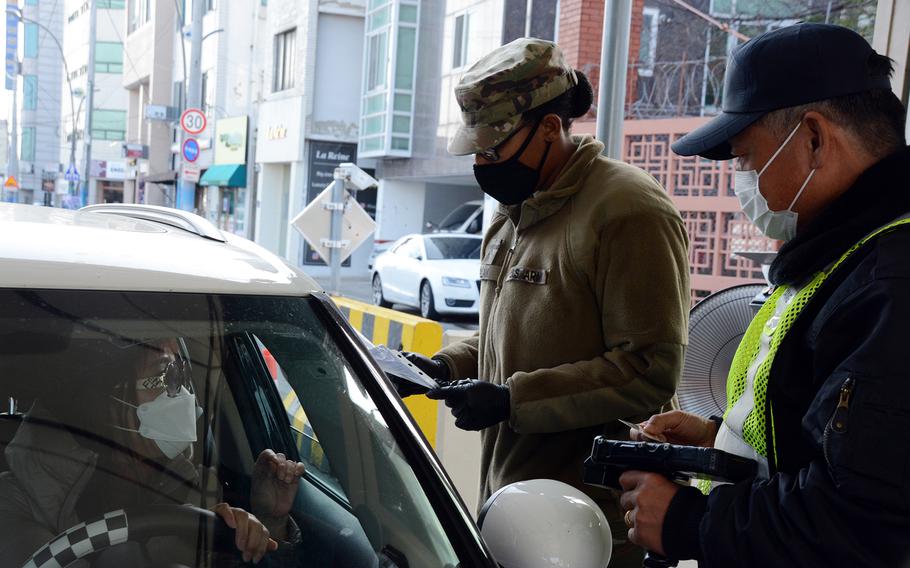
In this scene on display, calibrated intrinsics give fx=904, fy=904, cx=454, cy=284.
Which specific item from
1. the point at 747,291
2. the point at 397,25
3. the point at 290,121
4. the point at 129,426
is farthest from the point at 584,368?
the point at 290,121

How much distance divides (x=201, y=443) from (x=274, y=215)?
28.3 metres

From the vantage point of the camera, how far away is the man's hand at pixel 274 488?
5.07ft

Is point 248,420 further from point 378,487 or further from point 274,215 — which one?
point 274,215

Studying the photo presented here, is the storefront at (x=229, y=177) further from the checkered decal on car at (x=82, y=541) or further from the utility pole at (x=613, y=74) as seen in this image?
the checkered decal on car at (x=82, y=541)

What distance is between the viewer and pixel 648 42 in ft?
45.1

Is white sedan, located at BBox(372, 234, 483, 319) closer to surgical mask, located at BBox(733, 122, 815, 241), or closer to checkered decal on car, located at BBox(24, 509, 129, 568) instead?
surgical mask, located at BBox(733, 122, 815, 241)

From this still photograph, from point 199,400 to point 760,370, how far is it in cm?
102

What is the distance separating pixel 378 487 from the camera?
5.31 feet

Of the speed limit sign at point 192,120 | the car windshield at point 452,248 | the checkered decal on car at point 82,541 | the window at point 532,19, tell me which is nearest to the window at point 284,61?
the speed limit sign at point 192,120

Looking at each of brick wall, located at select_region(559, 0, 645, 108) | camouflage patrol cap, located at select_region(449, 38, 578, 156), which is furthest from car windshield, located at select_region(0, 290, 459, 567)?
brick wall, located at select_region(559, 0, 645, 108)

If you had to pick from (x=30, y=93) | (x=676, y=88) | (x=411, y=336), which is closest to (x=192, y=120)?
(x=676, y=88)

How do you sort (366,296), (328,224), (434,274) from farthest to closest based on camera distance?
(366,296), (434,274), (328,224)

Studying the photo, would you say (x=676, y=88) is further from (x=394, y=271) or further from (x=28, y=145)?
(x=28, y=145)

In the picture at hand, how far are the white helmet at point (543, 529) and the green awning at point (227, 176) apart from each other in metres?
29.6
